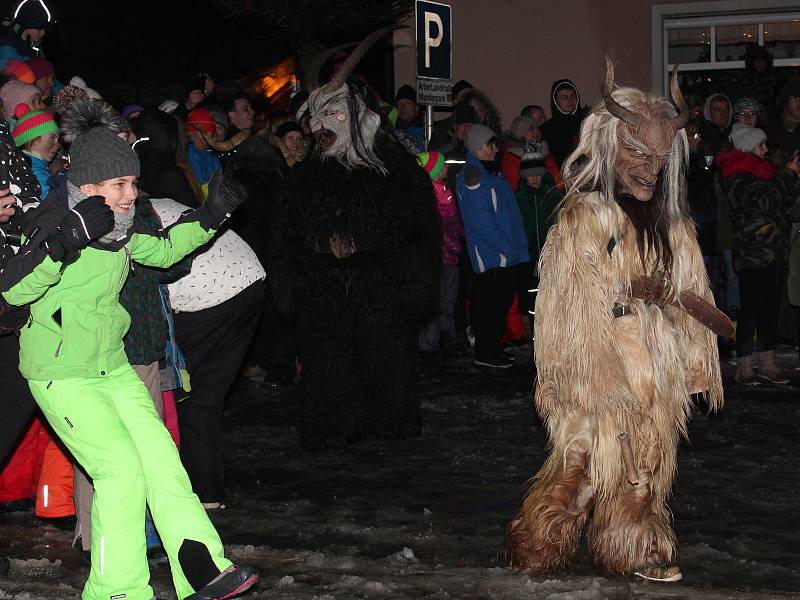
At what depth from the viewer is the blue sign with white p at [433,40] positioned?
10859 mm

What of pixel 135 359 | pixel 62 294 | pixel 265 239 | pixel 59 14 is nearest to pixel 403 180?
pixel 265 239

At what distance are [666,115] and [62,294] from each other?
258 cm

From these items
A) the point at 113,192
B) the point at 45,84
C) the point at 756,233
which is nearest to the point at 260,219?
the point at 45,84

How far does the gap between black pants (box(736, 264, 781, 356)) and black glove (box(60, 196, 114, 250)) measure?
613cm

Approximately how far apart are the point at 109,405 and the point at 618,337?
6.83ft

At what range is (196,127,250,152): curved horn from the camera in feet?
32.4

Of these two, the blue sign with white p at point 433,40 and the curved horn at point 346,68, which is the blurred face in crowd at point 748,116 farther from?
the curved horn at point 346,68

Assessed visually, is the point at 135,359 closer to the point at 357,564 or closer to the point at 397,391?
the point at 357,564

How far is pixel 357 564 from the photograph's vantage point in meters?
5.29

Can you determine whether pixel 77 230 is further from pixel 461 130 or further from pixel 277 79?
pixel 277 79

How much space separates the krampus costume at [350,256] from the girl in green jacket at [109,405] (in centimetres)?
270

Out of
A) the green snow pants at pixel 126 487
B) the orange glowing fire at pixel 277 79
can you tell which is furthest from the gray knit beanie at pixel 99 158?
the orange glowing fire at pixel 277 79

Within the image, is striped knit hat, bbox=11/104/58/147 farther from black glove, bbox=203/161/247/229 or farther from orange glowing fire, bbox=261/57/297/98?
orange glowing fire, bbox=261/57/297/98

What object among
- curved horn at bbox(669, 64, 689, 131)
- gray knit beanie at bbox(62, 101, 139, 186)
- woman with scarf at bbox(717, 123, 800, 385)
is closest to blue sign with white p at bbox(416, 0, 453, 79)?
woman with scarf at bbox(717, 123, 800, 385)
